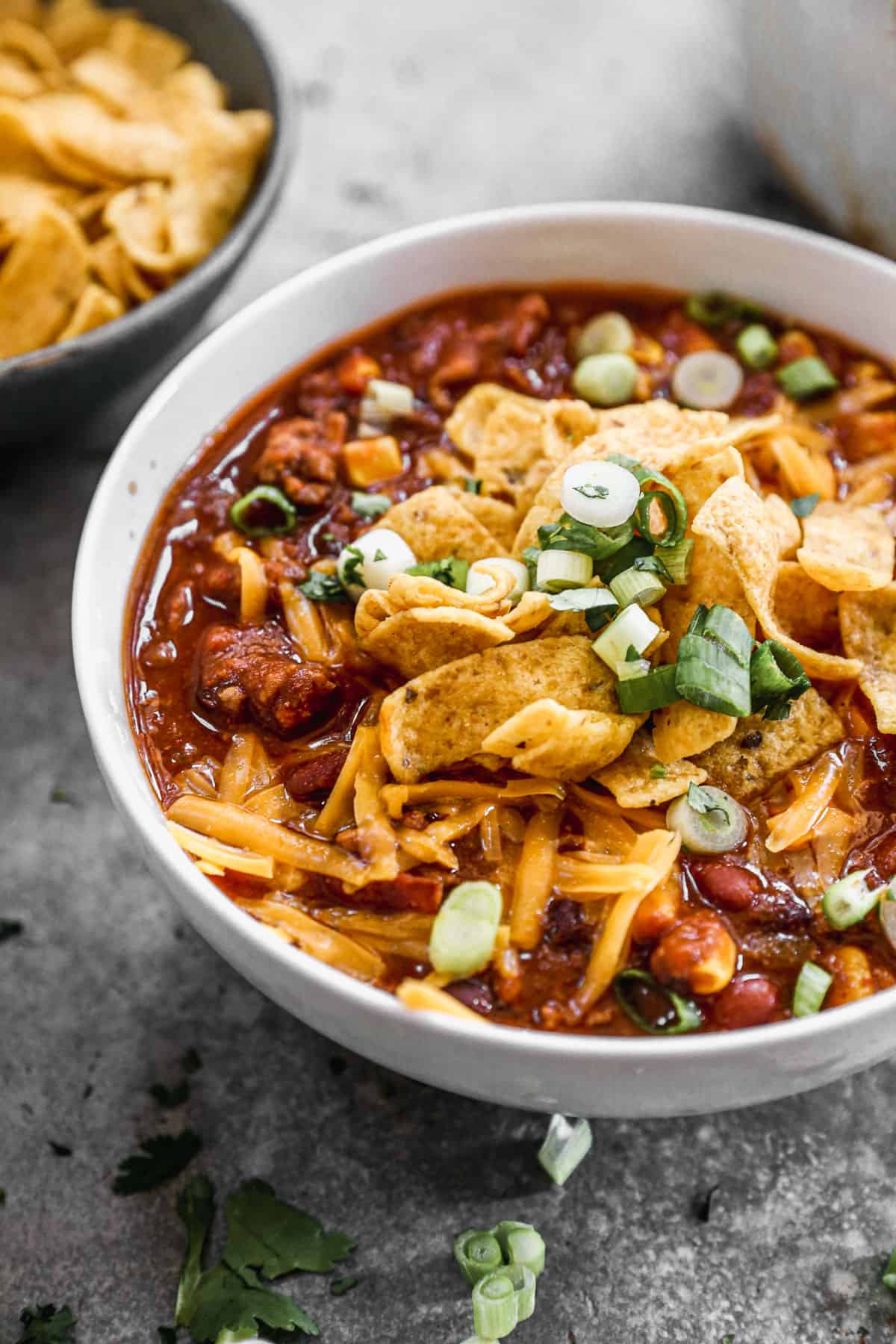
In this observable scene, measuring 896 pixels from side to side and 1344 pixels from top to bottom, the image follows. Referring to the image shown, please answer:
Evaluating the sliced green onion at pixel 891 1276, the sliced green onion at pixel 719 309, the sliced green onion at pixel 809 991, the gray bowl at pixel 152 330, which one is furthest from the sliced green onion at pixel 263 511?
the sliced green onion at pixel 891 1276

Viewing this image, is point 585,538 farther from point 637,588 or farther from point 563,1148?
point 563,1148

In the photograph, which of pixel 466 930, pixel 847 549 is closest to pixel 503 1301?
pixel 466 930

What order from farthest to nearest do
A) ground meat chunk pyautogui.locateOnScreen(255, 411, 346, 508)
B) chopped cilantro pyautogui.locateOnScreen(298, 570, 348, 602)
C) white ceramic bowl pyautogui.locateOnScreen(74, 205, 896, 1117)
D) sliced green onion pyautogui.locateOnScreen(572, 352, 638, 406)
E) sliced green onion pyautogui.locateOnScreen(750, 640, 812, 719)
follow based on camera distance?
sliced green onion pyautogui.locateOnScreen(572, 352, 638, 406) → ground meat chunk pyautogui.locateOnScreen(255, 411, 346, 508) → chopped cilantro pyautogui.locateOnScreen(298, 570, 348, 602) → sliced green onion pyautogui.locateOnScreen(750, 640, 812, 719) → white ceramic bowl pyautogui.locateOnScreen(74, 205, 896, 1117)

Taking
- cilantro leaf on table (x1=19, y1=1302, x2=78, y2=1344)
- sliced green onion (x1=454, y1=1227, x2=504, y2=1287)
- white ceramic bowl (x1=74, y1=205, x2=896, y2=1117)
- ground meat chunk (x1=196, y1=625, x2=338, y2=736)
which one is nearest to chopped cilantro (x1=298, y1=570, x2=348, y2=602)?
ground meat chunk (x1=196, y1=625, x2=338, y2=736)

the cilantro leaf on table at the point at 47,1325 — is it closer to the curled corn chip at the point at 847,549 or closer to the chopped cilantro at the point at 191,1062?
the chopped cilantro at the point at 191,1062

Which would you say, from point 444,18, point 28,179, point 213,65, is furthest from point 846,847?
point 444,18

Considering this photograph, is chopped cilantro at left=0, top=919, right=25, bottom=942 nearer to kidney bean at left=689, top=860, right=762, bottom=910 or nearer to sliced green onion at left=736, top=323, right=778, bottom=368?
kidney bean at left=689, top=860, right=762, bottom=910
